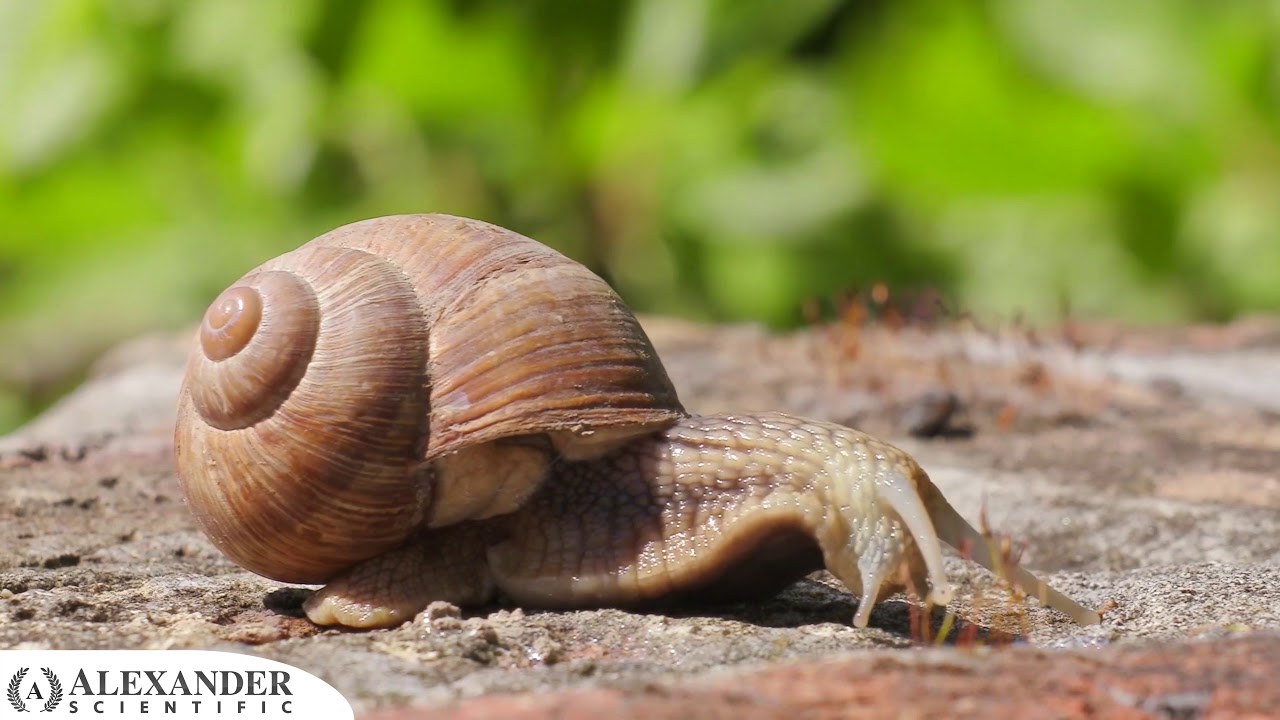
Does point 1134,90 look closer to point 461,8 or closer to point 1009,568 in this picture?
point 461,8

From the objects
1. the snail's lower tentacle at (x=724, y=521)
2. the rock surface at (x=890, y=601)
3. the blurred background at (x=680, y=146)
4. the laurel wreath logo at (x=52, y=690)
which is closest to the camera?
the rock surface at (x=890, y=601)

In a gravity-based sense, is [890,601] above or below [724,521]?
below

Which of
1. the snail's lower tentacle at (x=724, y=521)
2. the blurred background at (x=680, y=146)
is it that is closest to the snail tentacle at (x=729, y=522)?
the snail's lower tentacle at (x=724, y=521)

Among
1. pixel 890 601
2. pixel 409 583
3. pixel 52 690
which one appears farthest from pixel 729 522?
pixel 52 690

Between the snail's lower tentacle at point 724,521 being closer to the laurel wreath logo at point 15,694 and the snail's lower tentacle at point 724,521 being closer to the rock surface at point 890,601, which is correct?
the rock surface at point 890,601

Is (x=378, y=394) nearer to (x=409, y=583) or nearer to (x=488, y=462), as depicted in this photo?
(x=488, y=462)

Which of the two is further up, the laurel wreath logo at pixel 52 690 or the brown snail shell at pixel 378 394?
the brown snail shell at pixel 378 394

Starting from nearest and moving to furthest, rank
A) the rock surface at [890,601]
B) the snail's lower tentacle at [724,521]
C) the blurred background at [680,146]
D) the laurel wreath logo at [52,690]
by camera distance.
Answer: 1. the rock surface at [890,601]
2. the laurel wreath logo at [52,690]
3. the snail's lower tentacle at [724,521]
4. the blurred background at [680,146]
